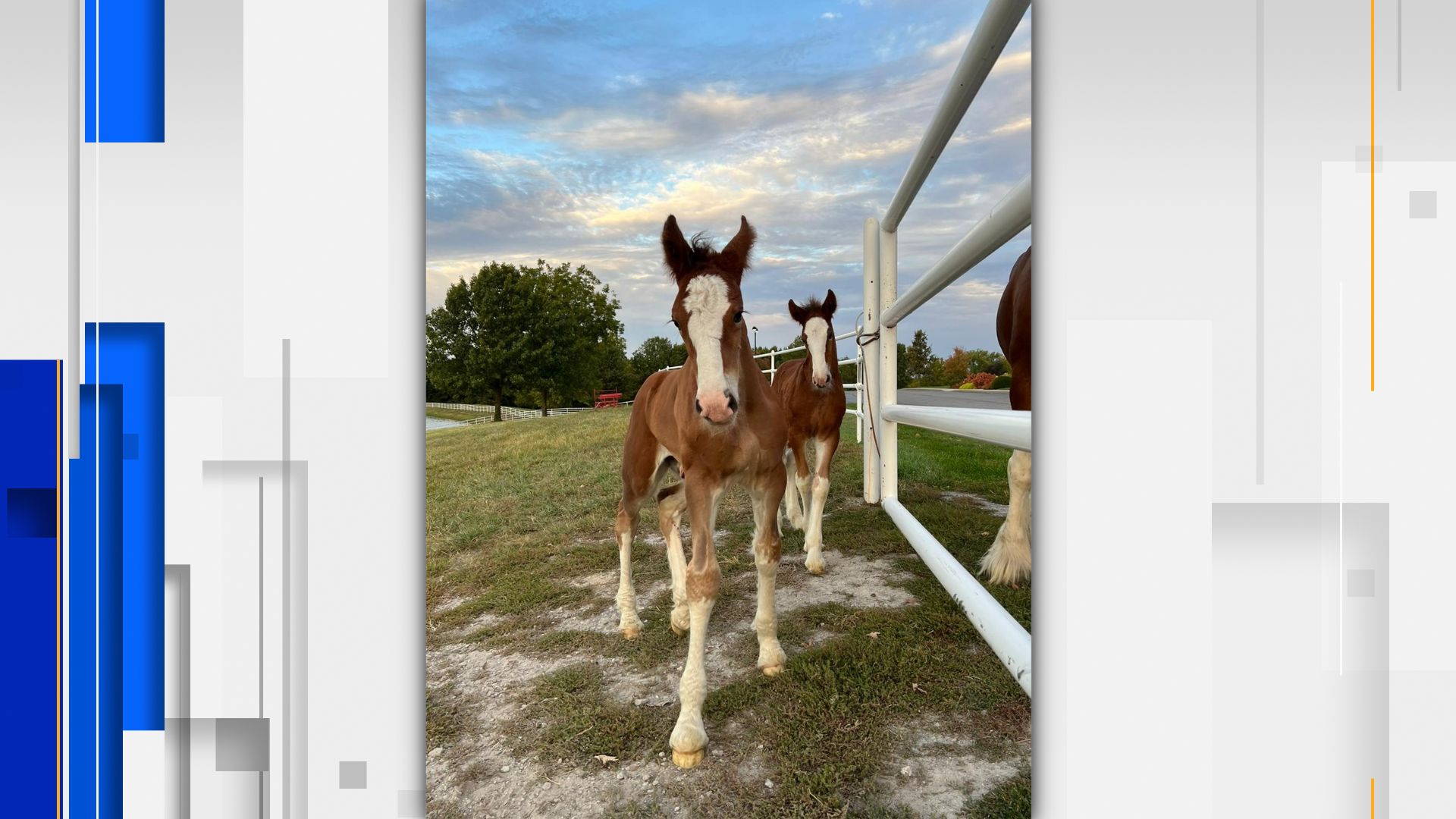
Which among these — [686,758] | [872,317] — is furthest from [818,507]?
[686,758]

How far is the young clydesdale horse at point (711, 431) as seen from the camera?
1.28 m

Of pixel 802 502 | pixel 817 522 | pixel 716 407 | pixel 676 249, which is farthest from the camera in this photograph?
pixel 802 502

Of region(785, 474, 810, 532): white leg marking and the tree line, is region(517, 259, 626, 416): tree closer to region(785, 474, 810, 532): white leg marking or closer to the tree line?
the tree line

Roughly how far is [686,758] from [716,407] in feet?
2.48

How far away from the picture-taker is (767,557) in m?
1.60
